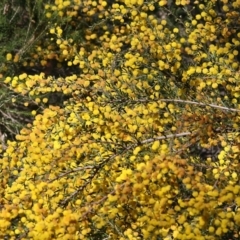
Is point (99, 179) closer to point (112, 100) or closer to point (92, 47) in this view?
point (112, 100)

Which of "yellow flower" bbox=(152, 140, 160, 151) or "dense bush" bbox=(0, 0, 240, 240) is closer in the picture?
"dense bush" bbox=(0, 0, 240, 240)

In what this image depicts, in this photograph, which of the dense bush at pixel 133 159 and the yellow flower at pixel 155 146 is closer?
the dense bush at pixel 133 159

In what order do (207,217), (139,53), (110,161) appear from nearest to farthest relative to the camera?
(207,217), (110,161), (139,53)

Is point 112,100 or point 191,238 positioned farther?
point 112,100

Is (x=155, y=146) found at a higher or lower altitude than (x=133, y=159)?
higher

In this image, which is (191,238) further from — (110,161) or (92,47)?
(92,47)

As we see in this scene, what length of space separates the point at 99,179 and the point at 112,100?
1.71 feet

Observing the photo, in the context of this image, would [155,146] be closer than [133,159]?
Yes

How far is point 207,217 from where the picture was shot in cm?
270

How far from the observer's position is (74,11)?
4926mm

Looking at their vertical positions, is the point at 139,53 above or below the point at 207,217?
above

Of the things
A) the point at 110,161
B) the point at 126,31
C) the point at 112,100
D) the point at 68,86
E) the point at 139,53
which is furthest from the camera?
the point at 126,31

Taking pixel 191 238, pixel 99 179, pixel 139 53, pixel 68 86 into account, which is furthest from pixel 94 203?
pixel 139 53

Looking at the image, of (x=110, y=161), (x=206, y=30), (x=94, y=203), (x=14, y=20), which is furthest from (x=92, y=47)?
(x=94, y=203)
